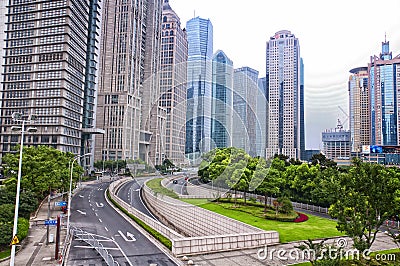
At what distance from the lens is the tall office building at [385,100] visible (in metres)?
102

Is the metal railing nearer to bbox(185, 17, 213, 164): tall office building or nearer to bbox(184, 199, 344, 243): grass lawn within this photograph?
bbox(184, 199, 344, 243): grass lawn

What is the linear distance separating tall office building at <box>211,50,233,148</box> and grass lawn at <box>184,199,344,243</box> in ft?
12.6

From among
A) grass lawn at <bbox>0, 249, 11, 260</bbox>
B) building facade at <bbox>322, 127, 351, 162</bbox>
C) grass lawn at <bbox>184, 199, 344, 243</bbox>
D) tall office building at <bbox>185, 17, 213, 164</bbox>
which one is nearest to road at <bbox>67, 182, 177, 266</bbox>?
grass lawn at <bbox>0, 249, 11, 260</bbox>

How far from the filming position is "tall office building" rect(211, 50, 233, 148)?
651 inches

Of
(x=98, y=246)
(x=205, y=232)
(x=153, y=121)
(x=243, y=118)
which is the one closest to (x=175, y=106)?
(x=153, y=121)

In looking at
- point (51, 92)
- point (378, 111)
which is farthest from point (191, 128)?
point (378, 111)

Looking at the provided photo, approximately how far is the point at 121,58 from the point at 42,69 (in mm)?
28150

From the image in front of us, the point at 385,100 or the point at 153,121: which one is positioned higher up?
the point at 385,100

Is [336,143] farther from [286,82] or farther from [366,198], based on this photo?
[366,198]

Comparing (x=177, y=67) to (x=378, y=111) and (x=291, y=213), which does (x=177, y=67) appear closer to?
(x=291, y=213)

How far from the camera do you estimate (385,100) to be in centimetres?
10481

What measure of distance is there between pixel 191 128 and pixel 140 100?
3.59 meters

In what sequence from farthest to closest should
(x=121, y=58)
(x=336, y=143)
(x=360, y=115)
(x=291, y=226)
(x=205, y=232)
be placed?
(x=336, y=143)
(x=360, y=115)
(x=121, y=58)
(x=205, y=232)
(x=291, y=226)

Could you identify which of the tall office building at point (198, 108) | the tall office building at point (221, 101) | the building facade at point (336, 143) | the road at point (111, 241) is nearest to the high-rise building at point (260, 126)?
the tall office building at point (221, 101)
